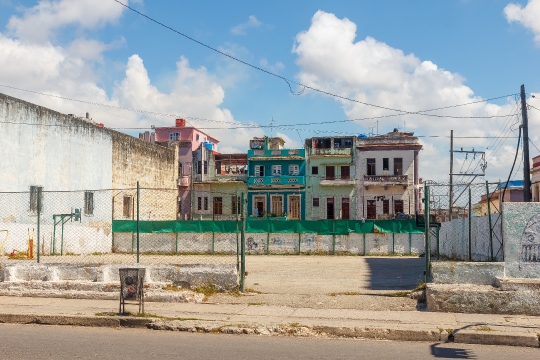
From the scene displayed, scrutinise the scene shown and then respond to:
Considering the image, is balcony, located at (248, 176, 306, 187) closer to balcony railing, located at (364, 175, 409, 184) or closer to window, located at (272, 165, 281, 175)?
window, located at (272, 165, 281, 175)

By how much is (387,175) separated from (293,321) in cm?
4170

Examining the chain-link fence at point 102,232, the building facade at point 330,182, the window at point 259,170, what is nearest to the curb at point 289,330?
the chain-link fence at point 102,232

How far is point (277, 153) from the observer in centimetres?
5216

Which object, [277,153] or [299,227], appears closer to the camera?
[299,227]

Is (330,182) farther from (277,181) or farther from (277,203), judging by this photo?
(277,203)

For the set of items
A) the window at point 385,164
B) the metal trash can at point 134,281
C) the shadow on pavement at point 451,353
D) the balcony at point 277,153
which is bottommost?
the shadow on pavement at point 451,353

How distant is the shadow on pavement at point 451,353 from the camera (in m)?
7.53

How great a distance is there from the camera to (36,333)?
28.9 ft

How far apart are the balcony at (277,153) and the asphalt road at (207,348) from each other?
43.2 metres

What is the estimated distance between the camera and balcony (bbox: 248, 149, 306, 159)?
51719 millimetres

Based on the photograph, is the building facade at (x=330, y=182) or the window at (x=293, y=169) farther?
the window at (x=293, y=169)

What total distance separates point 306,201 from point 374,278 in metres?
34.2

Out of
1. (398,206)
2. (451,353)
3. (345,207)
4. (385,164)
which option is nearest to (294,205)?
(345,207)

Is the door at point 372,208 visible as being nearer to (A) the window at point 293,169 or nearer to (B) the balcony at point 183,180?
(A) the window at point 293,169
